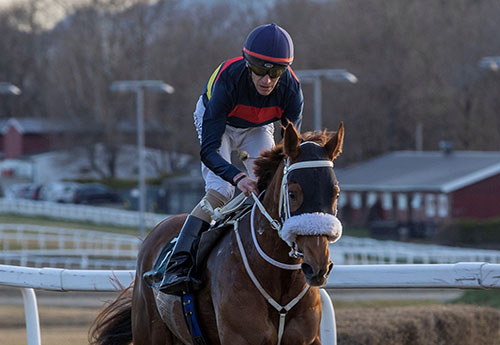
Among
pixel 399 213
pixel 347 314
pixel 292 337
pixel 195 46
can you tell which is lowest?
pixel 399 213

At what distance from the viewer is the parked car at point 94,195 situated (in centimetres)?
5150

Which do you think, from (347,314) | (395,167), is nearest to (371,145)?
(395,167)

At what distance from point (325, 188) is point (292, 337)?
0.77 metres

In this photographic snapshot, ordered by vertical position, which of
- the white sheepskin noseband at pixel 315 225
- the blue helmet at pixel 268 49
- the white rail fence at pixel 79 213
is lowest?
the white rail fence at pixel 79 213

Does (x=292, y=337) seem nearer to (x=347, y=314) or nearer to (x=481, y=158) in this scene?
(x=347, y=314)

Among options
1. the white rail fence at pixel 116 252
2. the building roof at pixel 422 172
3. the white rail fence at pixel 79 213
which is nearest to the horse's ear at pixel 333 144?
the white rail fence at pixel 116 252

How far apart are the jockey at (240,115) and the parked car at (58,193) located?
48.0 meters

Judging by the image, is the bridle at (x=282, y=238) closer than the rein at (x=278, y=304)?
Yes

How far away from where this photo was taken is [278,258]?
4.18 m

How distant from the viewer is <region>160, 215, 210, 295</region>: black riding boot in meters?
4.50

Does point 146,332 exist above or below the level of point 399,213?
above

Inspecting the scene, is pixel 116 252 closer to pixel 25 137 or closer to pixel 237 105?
pixel 237 105

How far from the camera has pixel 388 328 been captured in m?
5.90

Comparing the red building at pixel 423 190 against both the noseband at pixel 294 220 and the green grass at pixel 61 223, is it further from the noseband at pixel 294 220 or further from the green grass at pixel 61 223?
the noseband at pixel 294 220
